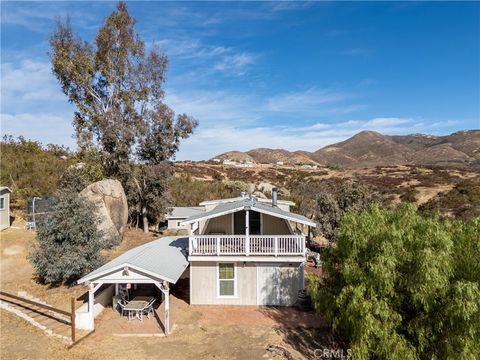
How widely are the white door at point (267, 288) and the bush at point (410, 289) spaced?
5.98m

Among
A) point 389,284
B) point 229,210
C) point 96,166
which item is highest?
point 96,166

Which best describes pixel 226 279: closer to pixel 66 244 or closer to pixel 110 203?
pixel 66 244

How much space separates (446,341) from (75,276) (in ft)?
58.0

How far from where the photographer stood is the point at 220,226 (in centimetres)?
2073

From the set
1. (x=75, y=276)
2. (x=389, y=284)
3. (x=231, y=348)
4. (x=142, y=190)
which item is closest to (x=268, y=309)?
(x=231, y=348)

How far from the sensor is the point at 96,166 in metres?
32.4

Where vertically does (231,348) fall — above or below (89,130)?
below

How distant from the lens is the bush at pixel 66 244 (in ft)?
64.2

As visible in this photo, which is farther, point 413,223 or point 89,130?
point 89,130

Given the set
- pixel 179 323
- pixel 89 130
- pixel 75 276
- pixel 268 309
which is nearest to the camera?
pixel 179 323

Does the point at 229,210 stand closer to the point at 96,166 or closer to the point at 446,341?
the point at 446,341

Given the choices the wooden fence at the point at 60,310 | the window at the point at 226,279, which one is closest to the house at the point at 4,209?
the wooden fence at the point at 60,310

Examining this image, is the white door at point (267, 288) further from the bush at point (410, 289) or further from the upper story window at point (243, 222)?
the bush at point (410, 289)

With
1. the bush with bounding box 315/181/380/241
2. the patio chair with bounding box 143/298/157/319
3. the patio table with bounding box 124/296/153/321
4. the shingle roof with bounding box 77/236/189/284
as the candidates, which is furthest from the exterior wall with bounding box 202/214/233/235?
the bush with bounding box 315/181/380/241
